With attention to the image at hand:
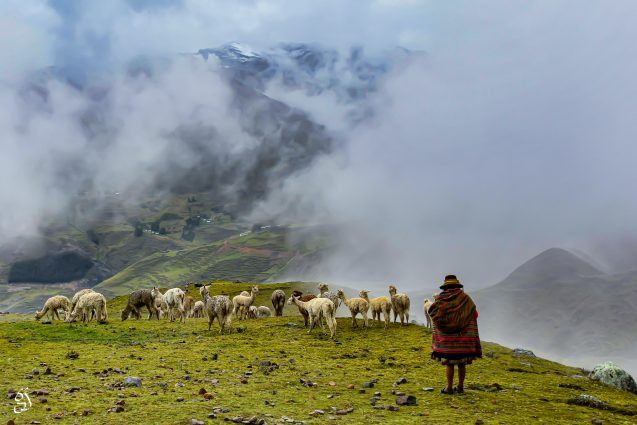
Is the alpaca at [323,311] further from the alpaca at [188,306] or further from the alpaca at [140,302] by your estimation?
the alpaca at [188,306]

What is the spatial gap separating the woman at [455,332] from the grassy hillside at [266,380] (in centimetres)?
136

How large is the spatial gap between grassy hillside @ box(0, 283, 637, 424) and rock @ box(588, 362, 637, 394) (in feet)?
5.22

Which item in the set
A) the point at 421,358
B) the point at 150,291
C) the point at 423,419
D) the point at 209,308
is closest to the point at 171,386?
the point at 423,419

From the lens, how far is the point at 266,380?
1955cm

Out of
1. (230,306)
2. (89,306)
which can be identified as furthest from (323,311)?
(89,306)

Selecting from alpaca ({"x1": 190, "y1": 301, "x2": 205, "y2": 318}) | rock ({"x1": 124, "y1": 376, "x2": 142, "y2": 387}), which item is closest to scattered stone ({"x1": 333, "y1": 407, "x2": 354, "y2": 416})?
rock ({"x1": 124, "y1": 376, "x2": 142, "y2": 387})

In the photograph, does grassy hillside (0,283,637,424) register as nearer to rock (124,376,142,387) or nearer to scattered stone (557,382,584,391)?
scattered stone (557,382,584,391)

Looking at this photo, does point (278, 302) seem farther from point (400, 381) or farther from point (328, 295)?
point (400, 381)

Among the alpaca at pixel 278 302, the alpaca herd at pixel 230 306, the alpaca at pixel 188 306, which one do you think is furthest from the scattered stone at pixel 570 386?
the alpaca at pixel 188 306

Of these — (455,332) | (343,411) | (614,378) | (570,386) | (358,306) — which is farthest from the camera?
(358,306)

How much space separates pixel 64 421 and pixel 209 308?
2121cm

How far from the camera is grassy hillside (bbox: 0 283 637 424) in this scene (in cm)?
1466

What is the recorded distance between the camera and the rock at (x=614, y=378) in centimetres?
2538

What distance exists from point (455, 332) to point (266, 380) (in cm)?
769
